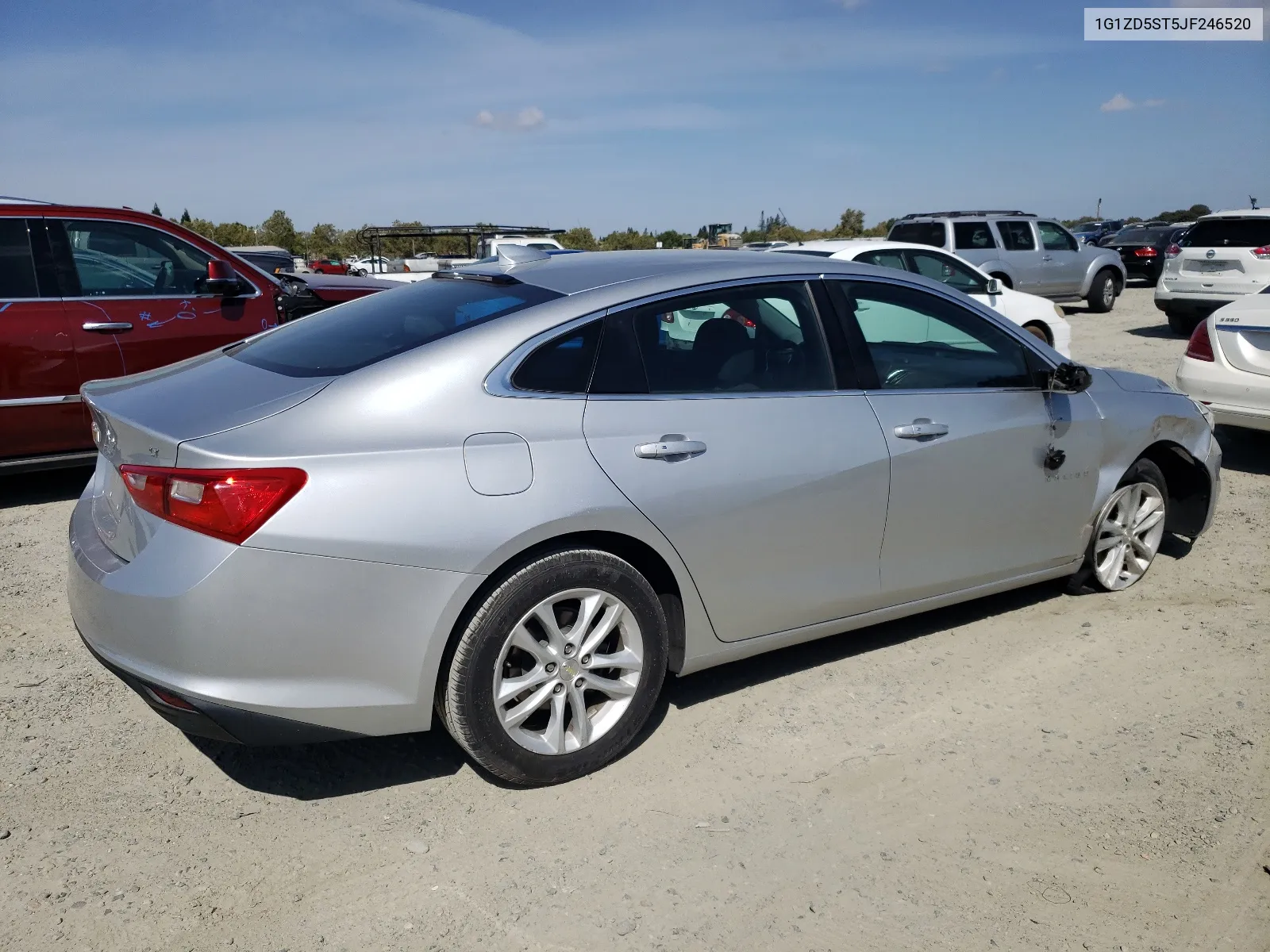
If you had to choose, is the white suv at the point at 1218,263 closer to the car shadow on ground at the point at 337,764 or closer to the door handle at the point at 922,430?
the door handle at the point at 922,430

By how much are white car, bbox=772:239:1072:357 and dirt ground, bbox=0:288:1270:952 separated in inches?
252

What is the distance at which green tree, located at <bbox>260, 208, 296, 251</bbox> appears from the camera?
61188 millimetres

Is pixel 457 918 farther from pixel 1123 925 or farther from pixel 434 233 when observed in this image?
pixel 434 233

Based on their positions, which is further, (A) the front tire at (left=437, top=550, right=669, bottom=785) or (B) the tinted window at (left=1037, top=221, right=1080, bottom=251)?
(B) the tinted window at (left=1037, top=221, right=1080, bottom=251)

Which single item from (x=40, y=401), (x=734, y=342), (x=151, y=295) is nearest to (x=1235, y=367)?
(x=734, y=342)

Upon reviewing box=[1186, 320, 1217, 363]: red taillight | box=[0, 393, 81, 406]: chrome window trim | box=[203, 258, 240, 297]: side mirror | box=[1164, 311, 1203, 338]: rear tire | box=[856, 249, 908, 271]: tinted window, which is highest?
box=[203, 258, 240, 297]: side mirror

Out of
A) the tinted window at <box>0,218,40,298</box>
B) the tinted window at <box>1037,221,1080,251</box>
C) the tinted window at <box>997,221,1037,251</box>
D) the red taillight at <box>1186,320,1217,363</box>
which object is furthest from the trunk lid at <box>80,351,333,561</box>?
the tinted window at <box>1037,221,1080,251</box>

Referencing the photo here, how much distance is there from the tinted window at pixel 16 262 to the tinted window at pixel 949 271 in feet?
25.7

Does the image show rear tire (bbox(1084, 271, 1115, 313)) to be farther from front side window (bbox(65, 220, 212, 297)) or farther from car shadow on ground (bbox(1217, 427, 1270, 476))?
front side window (bbox(65, 220, 212, 297))

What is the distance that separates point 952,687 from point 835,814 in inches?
41.7

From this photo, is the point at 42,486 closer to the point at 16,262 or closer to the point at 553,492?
the point at 16,262

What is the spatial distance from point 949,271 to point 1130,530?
6759 mm

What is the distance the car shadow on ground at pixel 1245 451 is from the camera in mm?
7438

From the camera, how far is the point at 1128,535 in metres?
4.79
